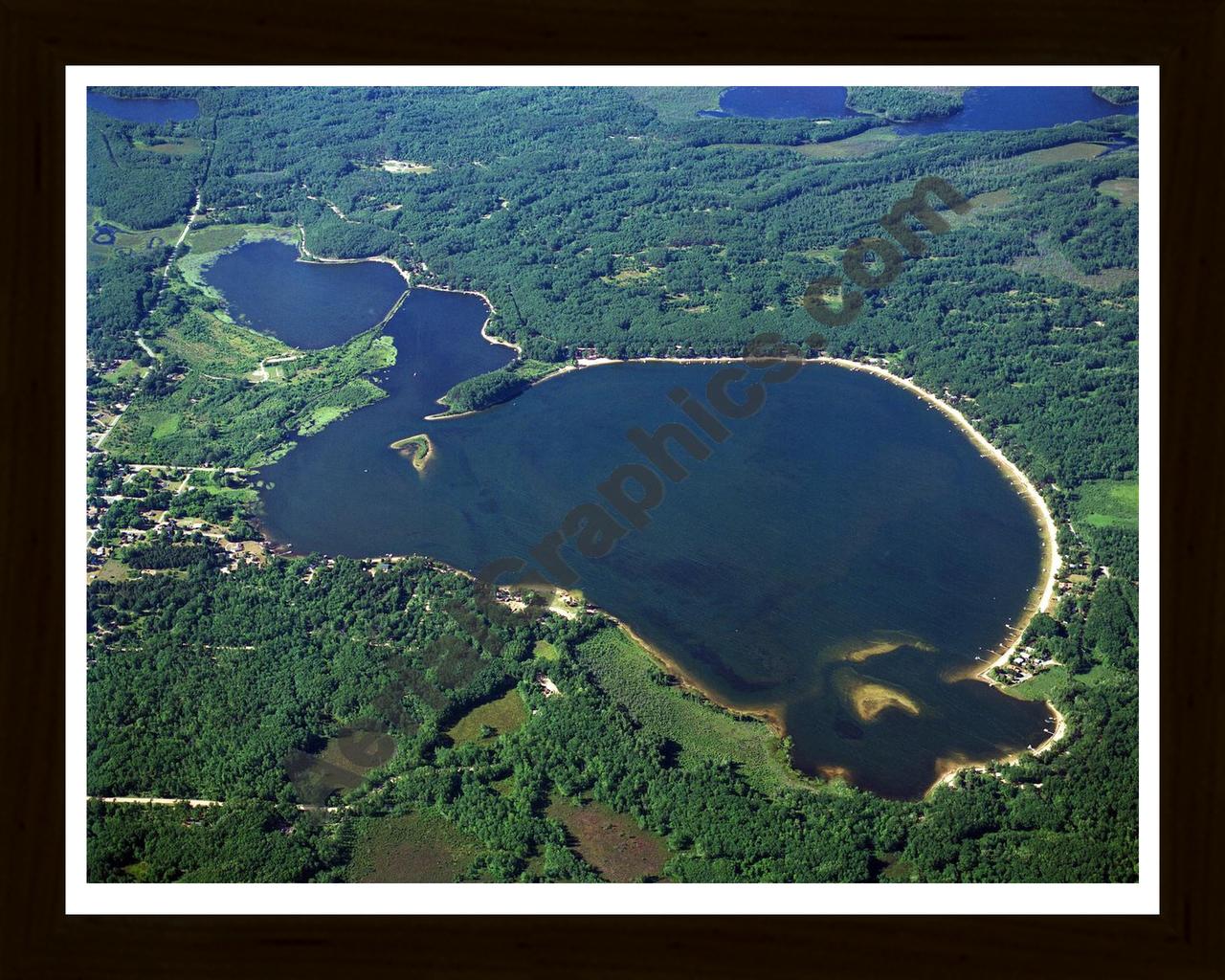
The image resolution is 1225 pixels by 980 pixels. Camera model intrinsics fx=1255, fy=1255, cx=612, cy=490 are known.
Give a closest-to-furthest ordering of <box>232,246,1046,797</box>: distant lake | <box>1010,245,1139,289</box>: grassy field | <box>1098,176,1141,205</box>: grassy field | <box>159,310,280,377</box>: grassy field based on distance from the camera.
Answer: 1. <box>232,246,1046,797</box>: distant lake
2. <box>159,310,280,377</box>: grassy field
3. <box>1010,245,1139,289</box>: grassy field
4. <box>1098,176,1141,205</box>: grassy field

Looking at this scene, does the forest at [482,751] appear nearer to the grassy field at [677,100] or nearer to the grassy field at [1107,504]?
the grassy field at [1107,504]

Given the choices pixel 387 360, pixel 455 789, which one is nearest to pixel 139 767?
pixel 455 789

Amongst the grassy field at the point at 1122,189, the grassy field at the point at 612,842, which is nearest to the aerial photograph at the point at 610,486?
the grassy field at the point at 612,842

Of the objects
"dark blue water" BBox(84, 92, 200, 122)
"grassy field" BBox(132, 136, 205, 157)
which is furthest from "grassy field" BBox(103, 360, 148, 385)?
"dark blue water" BBox(84, 92, 200, 122)

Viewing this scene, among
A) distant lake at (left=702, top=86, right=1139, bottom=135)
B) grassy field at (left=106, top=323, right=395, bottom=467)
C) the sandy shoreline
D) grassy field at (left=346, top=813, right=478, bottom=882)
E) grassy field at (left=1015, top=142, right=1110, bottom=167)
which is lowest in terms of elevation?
grassy field at (left=346, top=813, right=478, bottom=882)

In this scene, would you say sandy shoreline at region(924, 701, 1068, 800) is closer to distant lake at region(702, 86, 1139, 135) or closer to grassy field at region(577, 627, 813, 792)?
grassy field at region(577, 627, 813, 792)

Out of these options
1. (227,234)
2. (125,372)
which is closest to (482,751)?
(125,372)

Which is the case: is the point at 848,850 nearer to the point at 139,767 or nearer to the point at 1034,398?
the point at 139,767
